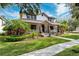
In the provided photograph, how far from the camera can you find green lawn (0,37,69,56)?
8.30 feet

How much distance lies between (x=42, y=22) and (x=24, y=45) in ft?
1.19

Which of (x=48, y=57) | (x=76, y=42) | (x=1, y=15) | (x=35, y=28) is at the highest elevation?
(x=1, y=15)

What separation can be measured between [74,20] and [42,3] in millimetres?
449

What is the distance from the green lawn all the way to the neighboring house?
0.13 m

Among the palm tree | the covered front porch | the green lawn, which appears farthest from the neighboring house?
the palm tree

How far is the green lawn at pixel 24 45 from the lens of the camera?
2531 millimetres

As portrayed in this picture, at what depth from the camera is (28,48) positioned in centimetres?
256

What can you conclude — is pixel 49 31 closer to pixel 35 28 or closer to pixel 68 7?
pixel 35 28

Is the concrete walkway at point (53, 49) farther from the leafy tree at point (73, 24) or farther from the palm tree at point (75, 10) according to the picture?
the palm tree at point (75, 10)

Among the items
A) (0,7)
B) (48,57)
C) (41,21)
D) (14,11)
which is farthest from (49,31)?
(0,7)

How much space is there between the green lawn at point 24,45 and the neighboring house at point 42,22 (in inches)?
5.1

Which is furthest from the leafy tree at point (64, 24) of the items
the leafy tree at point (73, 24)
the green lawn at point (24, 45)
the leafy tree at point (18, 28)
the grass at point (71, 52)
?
the leafy tree at point (18, 28)

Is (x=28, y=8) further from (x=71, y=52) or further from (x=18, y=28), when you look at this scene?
(x=71, y=52)

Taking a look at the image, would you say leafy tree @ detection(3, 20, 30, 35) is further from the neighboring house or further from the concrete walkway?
the concrete walkway
